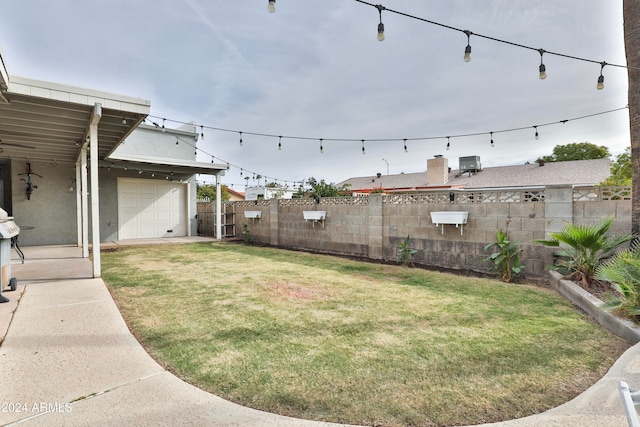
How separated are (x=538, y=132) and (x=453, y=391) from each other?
8.91 meters

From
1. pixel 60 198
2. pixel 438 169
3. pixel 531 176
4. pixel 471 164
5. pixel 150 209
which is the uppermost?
pixel 471 164

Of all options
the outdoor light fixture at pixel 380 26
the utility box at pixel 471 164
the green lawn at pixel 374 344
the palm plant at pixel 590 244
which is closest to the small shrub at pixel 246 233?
the green lawn at pixel 374 344

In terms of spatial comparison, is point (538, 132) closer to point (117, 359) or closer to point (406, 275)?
point (406, 275)

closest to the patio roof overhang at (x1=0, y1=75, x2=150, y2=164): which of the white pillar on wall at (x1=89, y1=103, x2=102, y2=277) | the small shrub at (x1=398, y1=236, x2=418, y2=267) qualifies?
the white pillar on wall at (x1=89, y1=103, x2=102, y2=277)

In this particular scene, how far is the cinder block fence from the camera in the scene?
15.7 ft

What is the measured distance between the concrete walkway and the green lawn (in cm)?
12

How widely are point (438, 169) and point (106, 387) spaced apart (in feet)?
63.3

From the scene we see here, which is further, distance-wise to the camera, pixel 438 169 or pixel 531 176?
pixel 438 169

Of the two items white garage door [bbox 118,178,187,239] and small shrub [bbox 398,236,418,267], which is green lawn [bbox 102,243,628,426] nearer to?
small shrub [bbox 398,236,418,267]

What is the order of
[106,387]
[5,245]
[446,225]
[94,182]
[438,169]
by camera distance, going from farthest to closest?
1. [438,169]
2. [446,225]
3. [94,182]
4. [5,245]
5. [106,387]

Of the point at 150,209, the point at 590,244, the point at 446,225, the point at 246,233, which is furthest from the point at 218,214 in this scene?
the point at 590,244

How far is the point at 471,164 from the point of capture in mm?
19141

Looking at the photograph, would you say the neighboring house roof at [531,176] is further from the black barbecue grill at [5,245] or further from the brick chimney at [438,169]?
the black barbecue grill at [5,245]

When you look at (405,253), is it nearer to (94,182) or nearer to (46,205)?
(94,182)
